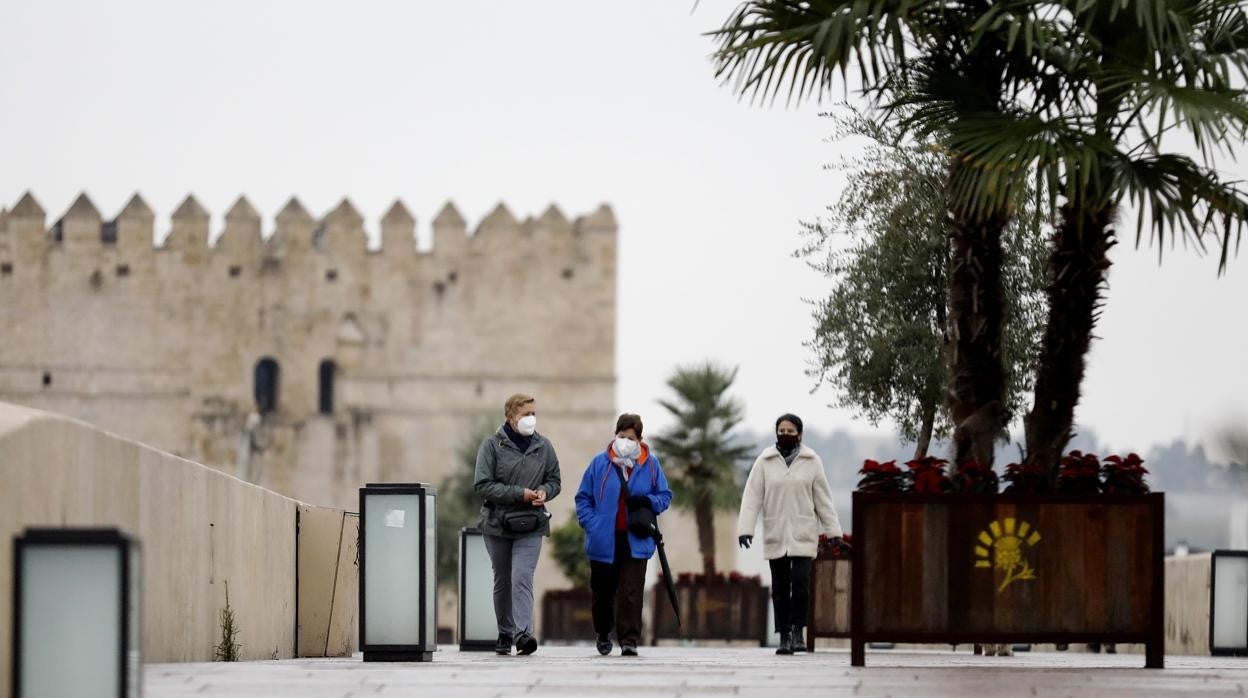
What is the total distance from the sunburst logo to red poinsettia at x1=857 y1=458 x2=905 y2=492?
0.50m

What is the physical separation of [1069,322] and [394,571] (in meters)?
3.67

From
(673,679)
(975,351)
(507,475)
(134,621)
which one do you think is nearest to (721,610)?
(507,475)

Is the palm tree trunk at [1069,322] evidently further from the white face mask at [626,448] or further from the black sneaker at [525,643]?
the black sneaker at [525,643]

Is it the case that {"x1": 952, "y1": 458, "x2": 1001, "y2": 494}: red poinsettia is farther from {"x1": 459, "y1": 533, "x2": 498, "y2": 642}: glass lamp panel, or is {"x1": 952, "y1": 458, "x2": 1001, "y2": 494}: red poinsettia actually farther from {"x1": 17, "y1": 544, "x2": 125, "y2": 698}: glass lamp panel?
{"x1": 459, "y1": 533, "x2": 498, "y2": 642}: glass lamp panel

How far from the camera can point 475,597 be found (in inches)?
683

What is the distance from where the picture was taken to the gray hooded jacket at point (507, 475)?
12.7 m

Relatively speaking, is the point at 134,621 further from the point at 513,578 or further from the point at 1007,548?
the point at 513,578

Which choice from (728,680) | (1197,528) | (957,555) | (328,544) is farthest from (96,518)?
(1197,528)

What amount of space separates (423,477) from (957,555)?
6140 centimetres

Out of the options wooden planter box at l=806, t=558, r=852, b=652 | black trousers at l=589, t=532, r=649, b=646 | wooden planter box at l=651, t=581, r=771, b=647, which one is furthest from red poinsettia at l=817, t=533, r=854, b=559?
wooden planter box at l=651, t=581, r=771, b=647

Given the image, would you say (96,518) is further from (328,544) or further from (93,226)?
(93,226)

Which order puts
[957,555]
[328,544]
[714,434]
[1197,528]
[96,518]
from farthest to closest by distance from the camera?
[1197,528], [714,434], [328,544], [957,555], [96,518]

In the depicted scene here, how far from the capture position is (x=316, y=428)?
72.2m

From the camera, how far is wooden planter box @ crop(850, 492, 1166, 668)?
37.0 ft
